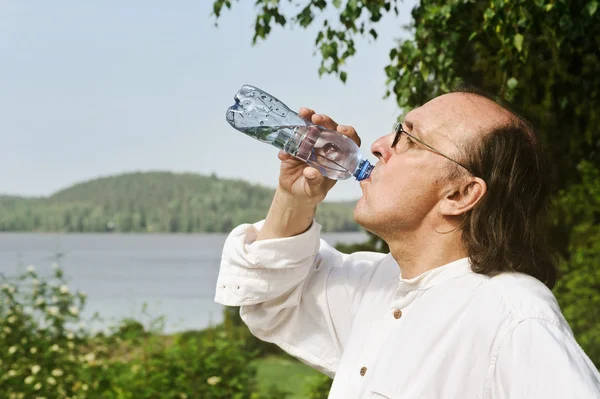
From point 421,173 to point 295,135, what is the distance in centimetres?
45

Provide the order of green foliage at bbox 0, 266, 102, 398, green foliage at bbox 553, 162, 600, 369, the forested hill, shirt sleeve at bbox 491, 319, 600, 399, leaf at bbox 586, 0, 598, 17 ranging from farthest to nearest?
the forested hill, green foliage at bbox 553, 162, 600, 369, green foliage at bbox 0, 266, 102, 398, leaf at bbox 586, 0, 598, 17, shirt sleeve at bbox 491, 319, 600, 399

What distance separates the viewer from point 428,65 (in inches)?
141

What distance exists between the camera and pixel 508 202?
5.46 feet

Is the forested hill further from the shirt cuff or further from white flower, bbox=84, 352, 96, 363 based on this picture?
the shirt cuff

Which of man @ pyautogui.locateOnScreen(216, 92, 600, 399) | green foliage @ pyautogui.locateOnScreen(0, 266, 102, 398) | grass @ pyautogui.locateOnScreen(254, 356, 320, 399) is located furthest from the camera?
grass @ pyautogui.locateOnScreen(254, 356, 320, 399)

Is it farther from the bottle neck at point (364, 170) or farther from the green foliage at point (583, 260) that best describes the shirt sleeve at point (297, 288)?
the green foliage at point (583, 260)

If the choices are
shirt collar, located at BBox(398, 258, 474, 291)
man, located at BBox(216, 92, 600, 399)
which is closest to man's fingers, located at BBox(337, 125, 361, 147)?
man, located at BBox(216, 92, 600, 399)

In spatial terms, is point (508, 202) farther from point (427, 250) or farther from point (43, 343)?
point (43, 343)

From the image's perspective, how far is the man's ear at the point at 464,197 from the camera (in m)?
1.64

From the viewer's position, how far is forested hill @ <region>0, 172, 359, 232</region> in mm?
8633

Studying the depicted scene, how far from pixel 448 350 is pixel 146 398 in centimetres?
317

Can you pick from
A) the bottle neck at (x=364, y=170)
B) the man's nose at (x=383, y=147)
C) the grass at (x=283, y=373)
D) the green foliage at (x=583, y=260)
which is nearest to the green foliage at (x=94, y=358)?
the grass at (x=283, y=373)

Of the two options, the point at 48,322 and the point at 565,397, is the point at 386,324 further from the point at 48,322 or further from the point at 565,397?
the point at 48,322

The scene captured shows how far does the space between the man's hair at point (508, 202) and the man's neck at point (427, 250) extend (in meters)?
0.03
